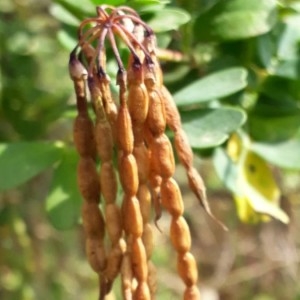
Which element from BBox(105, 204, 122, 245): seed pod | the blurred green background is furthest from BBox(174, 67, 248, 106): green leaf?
BBox(105, 204, 122, 245): seed pod

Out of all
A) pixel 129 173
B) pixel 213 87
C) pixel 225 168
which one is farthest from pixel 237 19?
pixel 129 173

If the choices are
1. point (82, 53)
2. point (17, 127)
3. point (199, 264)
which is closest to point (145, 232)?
point (82, 53)

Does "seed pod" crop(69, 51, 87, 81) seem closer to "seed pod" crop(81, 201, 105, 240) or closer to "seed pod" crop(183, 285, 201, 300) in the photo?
"seed pod" crop(81, 201, 105, 240)

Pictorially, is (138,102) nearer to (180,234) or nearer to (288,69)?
(180,234)

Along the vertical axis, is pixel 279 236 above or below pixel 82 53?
below

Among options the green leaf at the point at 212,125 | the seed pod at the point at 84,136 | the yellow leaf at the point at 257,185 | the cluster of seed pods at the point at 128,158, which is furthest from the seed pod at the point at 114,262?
the yellow leaf at the point at 257,185

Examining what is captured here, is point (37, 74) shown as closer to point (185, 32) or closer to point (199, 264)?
point (185, 32)
